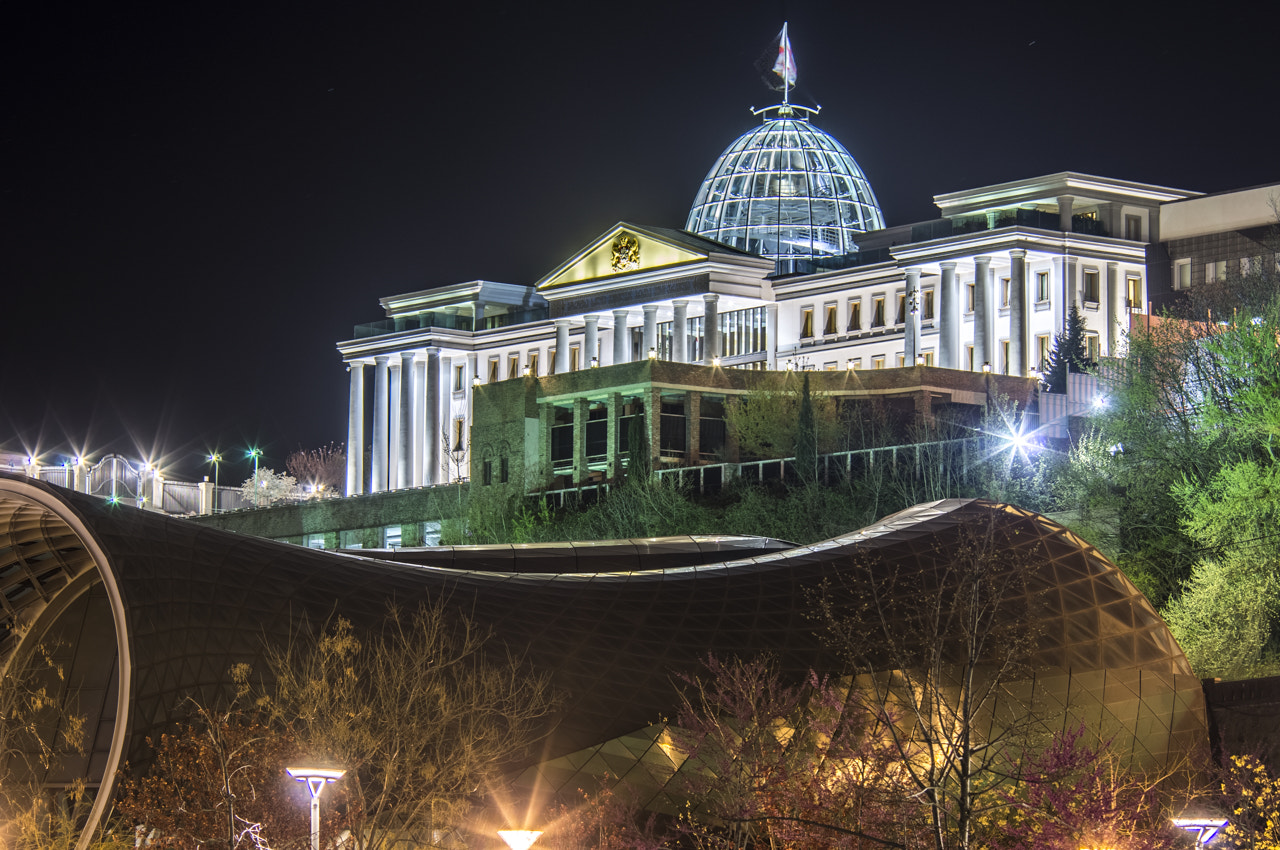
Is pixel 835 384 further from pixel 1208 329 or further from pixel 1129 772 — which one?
pixel 1129 772

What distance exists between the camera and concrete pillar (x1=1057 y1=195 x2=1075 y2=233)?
116 m

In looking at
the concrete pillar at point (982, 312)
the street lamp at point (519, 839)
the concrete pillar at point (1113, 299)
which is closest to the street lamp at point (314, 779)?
the street lamp at point (519, 839)

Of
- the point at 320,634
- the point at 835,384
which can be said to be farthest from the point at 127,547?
the point at 835,384

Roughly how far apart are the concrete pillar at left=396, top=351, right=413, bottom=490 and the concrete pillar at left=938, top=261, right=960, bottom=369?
167ft

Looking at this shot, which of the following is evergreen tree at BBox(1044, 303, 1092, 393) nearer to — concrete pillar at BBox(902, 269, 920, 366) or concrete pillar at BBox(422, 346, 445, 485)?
concrete pillar at BBox(902, 269, 920, 366)

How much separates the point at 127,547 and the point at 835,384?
6380 centimetres

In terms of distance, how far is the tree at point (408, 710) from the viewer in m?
37.2

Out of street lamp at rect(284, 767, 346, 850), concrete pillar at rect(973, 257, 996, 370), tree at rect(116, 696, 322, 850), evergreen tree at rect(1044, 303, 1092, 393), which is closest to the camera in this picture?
street lamp at rect(284, 767, 346, 850)

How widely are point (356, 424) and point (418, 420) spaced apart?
9118 mm

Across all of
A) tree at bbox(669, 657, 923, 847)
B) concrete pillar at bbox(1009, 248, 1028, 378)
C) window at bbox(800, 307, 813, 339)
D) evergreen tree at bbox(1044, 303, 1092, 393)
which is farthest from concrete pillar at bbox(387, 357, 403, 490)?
tree at bbox(669, 657, 923, 847)

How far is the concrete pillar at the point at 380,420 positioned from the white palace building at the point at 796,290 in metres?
0.17

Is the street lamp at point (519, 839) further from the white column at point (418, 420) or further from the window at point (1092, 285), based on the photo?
the white column at point (418, 420)

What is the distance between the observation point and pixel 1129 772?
1716 inches

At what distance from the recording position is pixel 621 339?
132 metres
